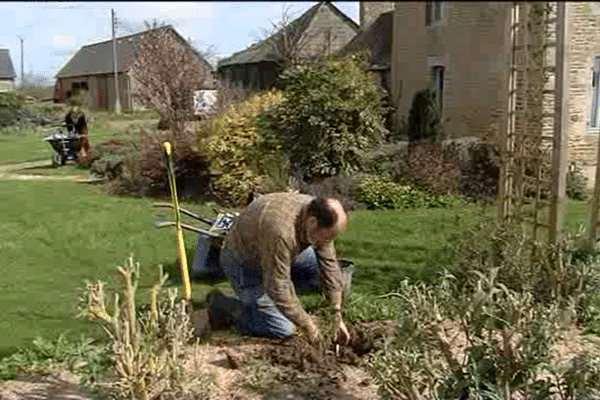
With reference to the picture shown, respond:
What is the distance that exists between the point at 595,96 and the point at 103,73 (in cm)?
1637

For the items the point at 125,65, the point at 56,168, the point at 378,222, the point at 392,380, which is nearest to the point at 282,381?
the point at 392,380

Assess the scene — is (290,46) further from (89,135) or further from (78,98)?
(78,98)

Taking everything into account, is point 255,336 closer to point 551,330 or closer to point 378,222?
point 551,330

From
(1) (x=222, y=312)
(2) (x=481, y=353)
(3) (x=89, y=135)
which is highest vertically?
(3) (x=89, y=135)

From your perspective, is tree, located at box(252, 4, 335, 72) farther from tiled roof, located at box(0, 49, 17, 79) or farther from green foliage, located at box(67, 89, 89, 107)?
tiled roof, located at box(0, 49, 17, 79)

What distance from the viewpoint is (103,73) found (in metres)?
23.4

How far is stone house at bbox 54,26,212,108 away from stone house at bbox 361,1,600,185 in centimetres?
515

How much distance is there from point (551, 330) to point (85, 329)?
3.34m

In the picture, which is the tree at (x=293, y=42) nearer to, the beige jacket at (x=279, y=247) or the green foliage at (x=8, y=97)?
the green foliage at (x=8, y=97)

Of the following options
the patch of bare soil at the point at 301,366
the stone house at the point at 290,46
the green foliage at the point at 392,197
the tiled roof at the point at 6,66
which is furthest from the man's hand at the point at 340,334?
the stone house at the point at 290,46

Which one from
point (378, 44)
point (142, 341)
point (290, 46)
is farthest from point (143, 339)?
point (290, 46)

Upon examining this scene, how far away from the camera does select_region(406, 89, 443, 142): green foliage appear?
1359 centimetres

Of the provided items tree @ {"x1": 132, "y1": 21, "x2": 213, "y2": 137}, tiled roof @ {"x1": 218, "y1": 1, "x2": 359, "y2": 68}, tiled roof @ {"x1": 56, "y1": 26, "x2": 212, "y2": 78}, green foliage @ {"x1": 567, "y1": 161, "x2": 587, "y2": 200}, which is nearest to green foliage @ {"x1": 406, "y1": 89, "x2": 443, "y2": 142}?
green foliage @ {"x1": 567, "y1": 161, "x2": 587, "y2": 200}

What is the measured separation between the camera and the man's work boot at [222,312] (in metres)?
4.97
